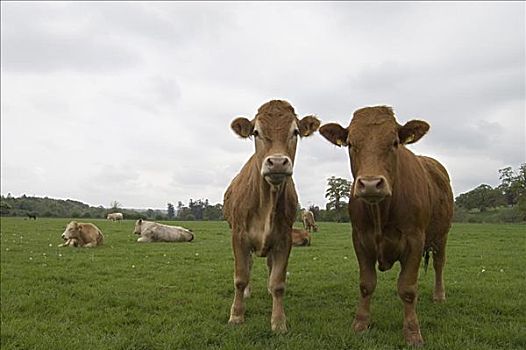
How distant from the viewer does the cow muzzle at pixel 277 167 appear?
5.71 metres

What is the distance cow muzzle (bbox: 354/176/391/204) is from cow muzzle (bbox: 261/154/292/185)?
2.86ft

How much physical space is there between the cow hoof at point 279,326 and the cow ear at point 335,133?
8.16 feet

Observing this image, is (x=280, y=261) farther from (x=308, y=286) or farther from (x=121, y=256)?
(x=121, y=256)

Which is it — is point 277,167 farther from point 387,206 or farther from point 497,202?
point 497,202

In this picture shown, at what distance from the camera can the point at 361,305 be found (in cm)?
650

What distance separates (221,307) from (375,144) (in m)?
3.77

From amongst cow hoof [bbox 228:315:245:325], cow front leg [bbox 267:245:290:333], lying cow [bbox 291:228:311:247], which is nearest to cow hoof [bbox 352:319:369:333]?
cow front leg [bbox 267:245:290:333]

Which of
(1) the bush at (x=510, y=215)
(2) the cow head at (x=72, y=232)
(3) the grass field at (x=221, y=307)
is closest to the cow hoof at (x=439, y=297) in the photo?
(3) the grass field at (x=221, y=307)

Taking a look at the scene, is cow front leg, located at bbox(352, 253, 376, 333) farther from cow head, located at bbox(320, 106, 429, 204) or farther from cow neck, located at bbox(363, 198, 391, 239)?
cow head, located at bbox(320, 106, 429, 204)

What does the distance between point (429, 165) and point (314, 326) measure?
11.4 feet

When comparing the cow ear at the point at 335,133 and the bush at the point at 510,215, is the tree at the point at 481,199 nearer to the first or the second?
the bush at the point at 510,215

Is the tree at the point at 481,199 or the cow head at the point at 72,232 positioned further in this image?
the tree at the point at 481,199

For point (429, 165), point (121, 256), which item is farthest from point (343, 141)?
point (121, 256)

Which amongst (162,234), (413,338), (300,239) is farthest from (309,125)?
(162,234)
